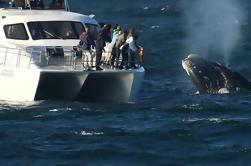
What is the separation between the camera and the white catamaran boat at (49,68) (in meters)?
41.1

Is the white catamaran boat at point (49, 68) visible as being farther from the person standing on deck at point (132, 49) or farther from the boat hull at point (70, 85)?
the person standing on deck at point (132, 49)

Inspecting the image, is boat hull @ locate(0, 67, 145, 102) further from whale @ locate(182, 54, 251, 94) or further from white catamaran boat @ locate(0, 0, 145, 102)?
whale @ locate(182, 54, 251, 94)

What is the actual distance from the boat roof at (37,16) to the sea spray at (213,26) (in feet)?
43.1

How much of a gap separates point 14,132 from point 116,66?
6.82 metres

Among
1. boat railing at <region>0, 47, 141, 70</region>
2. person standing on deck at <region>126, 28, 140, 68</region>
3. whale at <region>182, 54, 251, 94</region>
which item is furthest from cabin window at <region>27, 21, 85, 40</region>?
whale at <region>182, 54, 251, 94</region>

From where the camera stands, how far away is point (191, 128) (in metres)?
36.4

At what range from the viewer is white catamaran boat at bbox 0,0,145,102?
4106 cm

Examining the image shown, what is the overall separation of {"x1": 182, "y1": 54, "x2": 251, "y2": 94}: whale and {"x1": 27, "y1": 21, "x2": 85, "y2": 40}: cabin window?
5.08 meters

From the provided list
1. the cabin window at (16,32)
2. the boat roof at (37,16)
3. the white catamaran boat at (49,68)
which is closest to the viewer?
the white catamaran boat at (49,68)

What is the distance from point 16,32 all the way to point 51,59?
7.22 feet

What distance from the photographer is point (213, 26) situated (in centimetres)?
7275

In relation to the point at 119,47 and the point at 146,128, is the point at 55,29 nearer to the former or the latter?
the point at 119,47

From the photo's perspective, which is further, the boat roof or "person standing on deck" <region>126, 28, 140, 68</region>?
the boat roof

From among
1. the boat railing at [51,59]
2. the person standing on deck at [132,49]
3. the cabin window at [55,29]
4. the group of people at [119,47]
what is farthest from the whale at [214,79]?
the cabin window at [55,29]
